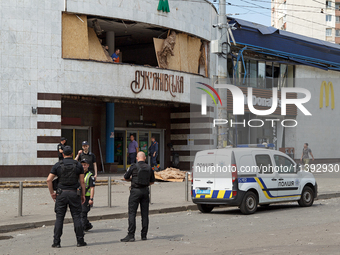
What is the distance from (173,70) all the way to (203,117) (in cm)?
446

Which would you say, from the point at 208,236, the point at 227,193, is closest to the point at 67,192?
the point at 208,236

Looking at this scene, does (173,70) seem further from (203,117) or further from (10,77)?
(10,77)

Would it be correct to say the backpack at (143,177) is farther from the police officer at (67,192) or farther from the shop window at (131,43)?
the shop window at (131,43)

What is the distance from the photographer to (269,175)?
13336 millimetres

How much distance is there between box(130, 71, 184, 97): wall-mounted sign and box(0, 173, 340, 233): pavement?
4.58 metres

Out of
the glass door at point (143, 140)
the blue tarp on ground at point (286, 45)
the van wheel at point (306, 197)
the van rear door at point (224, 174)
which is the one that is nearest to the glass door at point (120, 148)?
the glass door at point (143, 140)

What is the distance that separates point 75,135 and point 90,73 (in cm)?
472

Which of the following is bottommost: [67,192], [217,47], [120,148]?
[67,192]

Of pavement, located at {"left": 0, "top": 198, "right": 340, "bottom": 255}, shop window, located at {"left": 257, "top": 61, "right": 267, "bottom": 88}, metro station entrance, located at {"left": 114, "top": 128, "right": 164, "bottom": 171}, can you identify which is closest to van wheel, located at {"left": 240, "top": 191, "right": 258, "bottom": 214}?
pavement, located at {"left": 0, "top": 198, "right": 340, "bottom": 255}

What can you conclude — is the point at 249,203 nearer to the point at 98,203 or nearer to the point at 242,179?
the point at 242,179

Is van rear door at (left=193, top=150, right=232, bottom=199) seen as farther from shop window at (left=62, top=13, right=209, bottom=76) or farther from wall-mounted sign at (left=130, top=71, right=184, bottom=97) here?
shop window at (left=62, top=13, right=209, bottom=76)

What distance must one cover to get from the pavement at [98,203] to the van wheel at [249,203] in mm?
2098

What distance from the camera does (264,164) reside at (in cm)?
1336

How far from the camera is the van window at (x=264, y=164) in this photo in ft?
43.2
